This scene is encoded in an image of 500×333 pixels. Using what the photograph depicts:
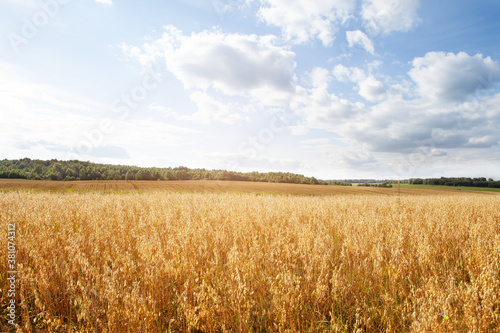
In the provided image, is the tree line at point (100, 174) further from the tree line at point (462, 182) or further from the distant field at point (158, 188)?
the tree line at point (462, 182)

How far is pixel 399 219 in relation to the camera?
22.2 ft

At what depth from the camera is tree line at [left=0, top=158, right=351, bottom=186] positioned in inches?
2283

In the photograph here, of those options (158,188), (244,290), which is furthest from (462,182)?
(244,290)

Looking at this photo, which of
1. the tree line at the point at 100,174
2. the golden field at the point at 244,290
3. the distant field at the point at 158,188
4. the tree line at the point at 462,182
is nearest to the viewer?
the golden field at the point at 244,290

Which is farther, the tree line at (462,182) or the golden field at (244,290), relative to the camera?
the tree line at (462,182)

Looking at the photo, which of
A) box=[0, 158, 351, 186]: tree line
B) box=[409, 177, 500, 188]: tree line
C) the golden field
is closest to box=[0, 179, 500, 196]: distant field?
box=[0, 158, 351, 186]: tree line

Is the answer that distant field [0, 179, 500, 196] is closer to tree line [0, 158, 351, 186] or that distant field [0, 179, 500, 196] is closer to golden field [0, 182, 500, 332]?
tree line [0, 158, 351, 186]

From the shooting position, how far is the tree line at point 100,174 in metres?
58.0

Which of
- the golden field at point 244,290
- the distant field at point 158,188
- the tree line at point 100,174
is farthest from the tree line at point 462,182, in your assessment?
the golden field at point 244,290

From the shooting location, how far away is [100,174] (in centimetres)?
6456

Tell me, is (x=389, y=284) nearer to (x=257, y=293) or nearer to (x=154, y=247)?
(x=257, y=293)

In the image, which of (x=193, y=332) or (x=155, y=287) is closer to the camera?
(x=193, y=332)

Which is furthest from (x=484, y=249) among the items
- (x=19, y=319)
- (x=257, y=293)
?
(x=19, y=319)

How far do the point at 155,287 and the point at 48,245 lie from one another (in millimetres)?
2478
